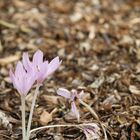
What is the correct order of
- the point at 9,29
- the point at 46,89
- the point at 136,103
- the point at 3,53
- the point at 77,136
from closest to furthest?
the point at 77,136 < the point at 136,103 < the point at 46,89 < the point at 3,53 < the point at 9,29

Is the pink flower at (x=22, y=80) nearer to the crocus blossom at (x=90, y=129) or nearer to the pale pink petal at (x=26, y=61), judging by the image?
the pale pink petal at (x=26, y=61)

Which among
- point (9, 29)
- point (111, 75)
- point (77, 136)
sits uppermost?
point (9, 29)

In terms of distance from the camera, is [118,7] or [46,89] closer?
[46,89]

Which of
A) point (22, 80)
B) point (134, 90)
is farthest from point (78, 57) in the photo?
point (22, 80)

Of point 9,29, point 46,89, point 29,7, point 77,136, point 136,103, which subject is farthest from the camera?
point 29,7

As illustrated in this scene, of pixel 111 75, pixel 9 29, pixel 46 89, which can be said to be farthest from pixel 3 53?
pixel 111 75

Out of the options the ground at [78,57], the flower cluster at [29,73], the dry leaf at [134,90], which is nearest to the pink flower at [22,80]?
the flower cluster at [29,73]

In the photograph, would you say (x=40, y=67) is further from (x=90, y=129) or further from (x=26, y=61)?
(x=90, y=129)

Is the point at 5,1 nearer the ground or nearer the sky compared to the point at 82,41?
nearer the sky

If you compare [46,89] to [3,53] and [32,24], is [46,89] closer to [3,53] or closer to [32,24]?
[3,53]
